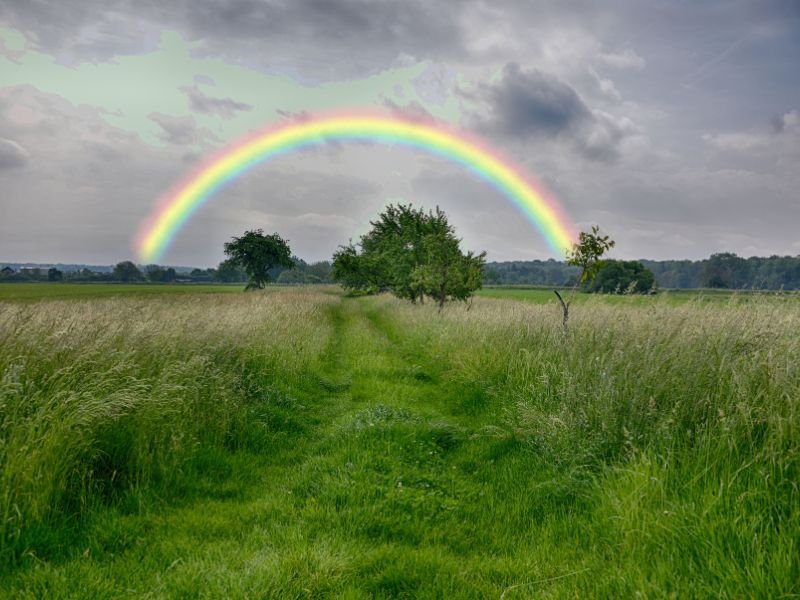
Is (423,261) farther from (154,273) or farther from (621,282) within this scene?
(154,273)

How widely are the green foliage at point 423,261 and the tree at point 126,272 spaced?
331ft

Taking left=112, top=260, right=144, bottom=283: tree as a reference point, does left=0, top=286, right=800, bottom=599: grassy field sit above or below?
below

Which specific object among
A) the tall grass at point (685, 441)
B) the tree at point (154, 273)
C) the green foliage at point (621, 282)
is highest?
the tree at point (154, 273)

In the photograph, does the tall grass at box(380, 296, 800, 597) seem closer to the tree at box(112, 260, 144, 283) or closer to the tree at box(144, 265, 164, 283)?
the tree at box(112, 260, 144, 283)

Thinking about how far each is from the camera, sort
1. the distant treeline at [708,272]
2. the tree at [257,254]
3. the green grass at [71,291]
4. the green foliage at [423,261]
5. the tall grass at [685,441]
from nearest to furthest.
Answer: the tall grass at [685,441] → the distant treeline at [708,272] → the green foliage at [423,261] → the green grass at [71,291] → the tree at [257,254]

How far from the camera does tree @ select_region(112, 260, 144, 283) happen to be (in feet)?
366

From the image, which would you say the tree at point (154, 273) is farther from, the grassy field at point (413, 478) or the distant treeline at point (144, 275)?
the grassy field at point (413, 478)

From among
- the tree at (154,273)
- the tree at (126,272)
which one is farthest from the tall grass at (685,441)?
the tree at (154,273)

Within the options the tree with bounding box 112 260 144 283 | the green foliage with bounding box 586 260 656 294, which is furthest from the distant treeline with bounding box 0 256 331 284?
the green foliage with bounding box 586 260 656 294

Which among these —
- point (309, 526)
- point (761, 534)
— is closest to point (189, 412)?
point (309, 526)

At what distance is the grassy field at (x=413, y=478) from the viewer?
327 centimetres

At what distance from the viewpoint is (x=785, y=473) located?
3.60 meters

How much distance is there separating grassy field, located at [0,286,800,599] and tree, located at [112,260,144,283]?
12389 cm

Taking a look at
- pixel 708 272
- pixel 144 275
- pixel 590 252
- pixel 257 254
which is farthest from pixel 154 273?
pixel 590 252
